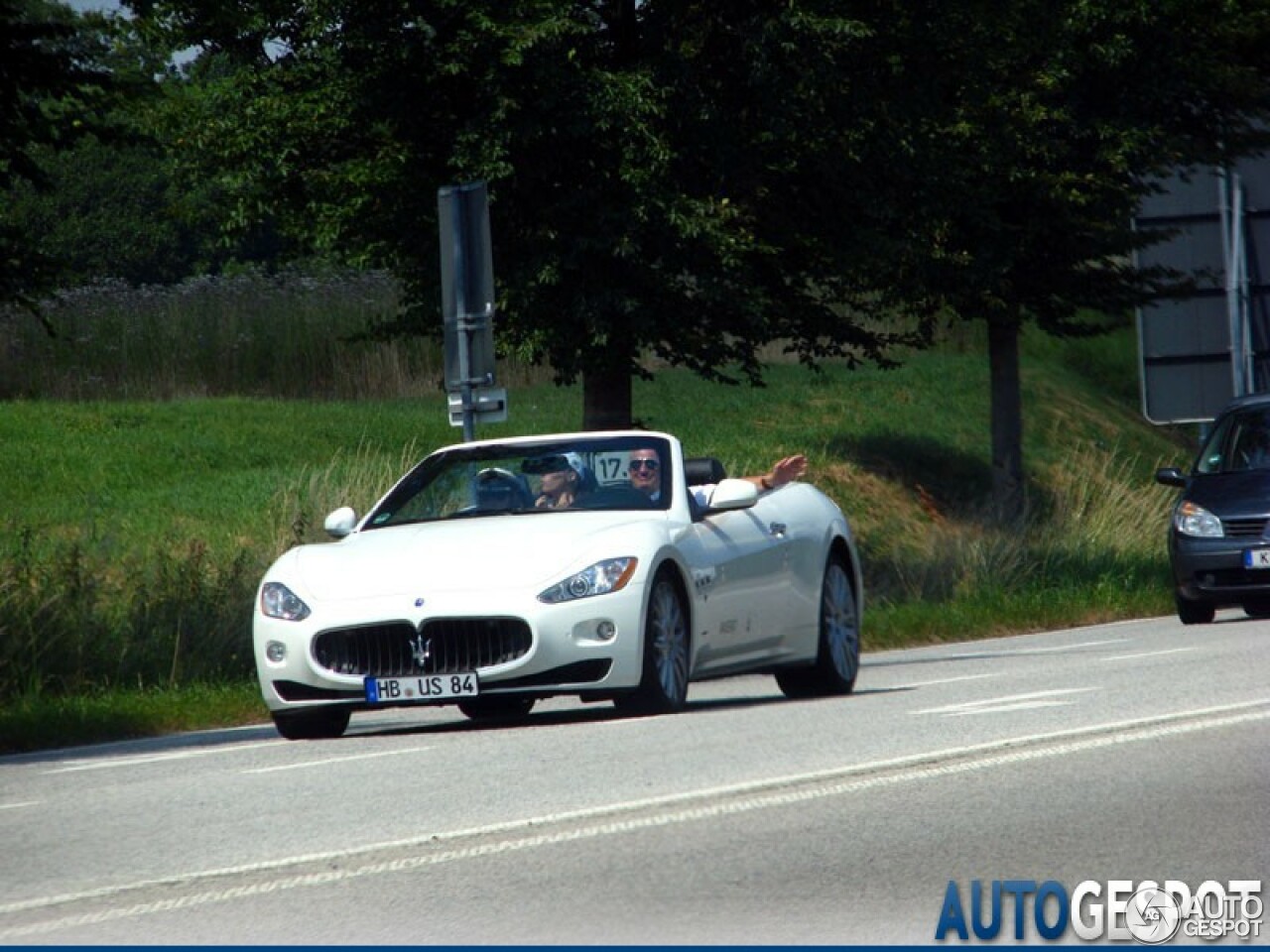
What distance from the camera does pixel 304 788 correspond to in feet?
34.9

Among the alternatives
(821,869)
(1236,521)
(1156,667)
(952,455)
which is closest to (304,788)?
(821,869)

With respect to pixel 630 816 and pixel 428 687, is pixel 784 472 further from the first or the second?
pixel 630 816

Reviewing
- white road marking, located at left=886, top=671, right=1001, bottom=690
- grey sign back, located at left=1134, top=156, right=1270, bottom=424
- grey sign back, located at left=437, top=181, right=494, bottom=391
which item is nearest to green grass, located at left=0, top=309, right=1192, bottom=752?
grey sign back, located at left=1134, top=156, right=1270, bottom=424

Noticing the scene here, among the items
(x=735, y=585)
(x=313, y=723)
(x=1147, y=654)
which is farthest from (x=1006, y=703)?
(x=1147, y=654)

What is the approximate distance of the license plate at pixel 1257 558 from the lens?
21.9m

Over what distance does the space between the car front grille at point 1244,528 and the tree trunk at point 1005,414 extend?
510 inches

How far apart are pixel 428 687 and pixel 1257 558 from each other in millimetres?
11179

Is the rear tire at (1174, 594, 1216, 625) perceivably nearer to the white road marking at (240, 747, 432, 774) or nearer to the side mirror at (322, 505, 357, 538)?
the side mirror at (322, 505, 357, 538)

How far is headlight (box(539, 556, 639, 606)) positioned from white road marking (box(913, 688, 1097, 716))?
5.36ft

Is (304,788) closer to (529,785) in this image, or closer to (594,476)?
(529,785)

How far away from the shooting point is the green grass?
17875 millimetres

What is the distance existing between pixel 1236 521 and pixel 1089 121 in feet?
36.3

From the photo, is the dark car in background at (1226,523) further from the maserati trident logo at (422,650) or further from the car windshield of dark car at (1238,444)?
the maserati trident logo at (422,650)

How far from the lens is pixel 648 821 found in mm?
9078
